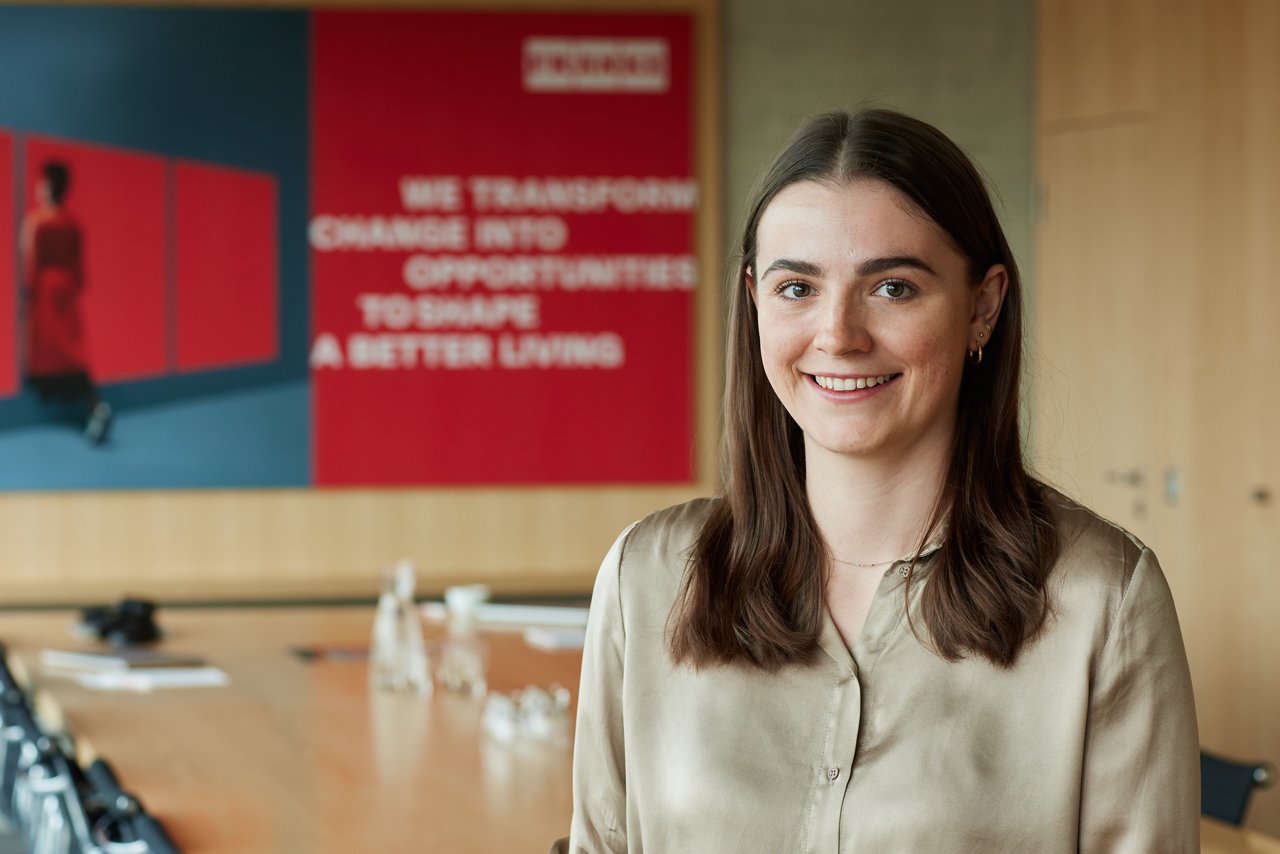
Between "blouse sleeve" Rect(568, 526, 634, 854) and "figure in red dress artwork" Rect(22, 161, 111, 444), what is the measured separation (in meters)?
5.55

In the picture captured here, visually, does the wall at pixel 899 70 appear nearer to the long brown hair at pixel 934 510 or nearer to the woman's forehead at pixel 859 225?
the long brown hair at pixel 934 510

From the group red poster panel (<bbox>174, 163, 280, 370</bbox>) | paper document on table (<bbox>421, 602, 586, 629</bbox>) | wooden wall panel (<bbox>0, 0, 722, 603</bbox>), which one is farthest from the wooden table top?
red poster panel (<bbox>174, 163, 280, 370</bbox>)

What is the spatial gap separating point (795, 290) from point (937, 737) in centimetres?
43

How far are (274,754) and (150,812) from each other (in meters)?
0.47

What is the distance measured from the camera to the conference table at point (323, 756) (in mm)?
2648

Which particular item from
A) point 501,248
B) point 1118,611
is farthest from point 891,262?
point 501,248

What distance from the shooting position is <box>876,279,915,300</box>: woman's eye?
1.48 m

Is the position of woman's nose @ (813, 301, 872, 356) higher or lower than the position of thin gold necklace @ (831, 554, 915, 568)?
higher

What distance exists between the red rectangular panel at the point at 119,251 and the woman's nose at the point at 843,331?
5.73m

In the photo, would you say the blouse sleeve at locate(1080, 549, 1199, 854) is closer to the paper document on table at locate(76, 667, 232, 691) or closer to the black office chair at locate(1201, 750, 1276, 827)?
the black office chair at locate(1201, 750, 1276, 827)

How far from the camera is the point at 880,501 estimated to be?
61.5 inches

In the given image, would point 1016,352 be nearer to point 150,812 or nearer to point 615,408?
point 150,812

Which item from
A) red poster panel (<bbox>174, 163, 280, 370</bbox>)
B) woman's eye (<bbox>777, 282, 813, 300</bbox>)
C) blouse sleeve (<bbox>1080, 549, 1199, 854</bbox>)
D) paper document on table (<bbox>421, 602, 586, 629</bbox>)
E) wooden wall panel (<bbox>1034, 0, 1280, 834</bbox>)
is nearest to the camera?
blouse sleeve (<bbox>1080, 549, 1199, 854</bbox>)

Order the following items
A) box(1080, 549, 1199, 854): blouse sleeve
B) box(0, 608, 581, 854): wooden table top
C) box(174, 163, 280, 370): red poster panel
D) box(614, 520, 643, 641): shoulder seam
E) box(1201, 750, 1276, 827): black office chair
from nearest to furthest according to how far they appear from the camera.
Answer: box(1080, 549, 1199, 854): blouse sleeve
box(614, 520, 643, 641): shoulder seam
box(0, 608, 581, 854): wooden table top
box(1201, 750, 1276, 827): black office chair
box(174, 163, 280, 370): red poster panel
